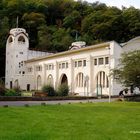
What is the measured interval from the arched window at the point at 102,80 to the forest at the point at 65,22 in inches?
1198

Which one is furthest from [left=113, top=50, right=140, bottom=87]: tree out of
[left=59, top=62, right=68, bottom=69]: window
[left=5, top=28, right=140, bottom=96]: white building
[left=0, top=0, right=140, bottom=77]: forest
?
[left=0, top=0, right=140, bottom=77]: forest

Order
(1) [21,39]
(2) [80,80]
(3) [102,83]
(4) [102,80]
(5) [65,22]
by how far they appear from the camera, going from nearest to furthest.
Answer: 1. (3) [102,83]
2. (4) [102,80]
3. (2) [80,80]
4. (1) [21,39]
5. (5) [65,22]

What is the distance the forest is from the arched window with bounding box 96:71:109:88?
1198 inches

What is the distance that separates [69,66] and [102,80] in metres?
8.93

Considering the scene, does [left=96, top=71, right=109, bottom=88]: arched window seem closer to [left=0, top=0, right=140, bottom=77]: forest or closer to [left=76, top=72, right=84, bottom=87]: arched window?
[left=76, top=72, right=84, bottom=87]: arched window

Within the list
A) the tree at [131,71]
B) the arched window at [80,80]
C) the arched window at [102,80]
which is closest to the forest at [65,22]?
the arched window at [80,80]

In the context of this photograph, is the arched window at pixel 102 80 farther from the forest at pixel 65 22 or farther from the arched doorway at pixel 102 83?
the forest at pixel 65 22

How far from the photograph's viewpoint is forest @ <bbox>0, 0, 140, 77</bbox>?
77.0 m

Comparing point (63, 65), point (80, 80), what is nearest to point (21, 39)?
point (63, 65)

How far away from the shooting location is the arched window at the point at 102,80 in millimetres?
45466

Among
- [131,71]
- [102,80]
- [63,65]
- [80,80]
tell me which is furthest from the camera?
[63,65]

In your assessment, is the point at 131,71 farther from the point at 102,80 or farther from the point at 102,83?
the point at 102,80

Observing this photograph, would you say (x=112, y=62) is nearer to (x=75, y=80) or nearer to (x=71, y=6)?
(x=75, y=80)

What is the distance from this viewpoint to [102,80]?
46719 millimetres
